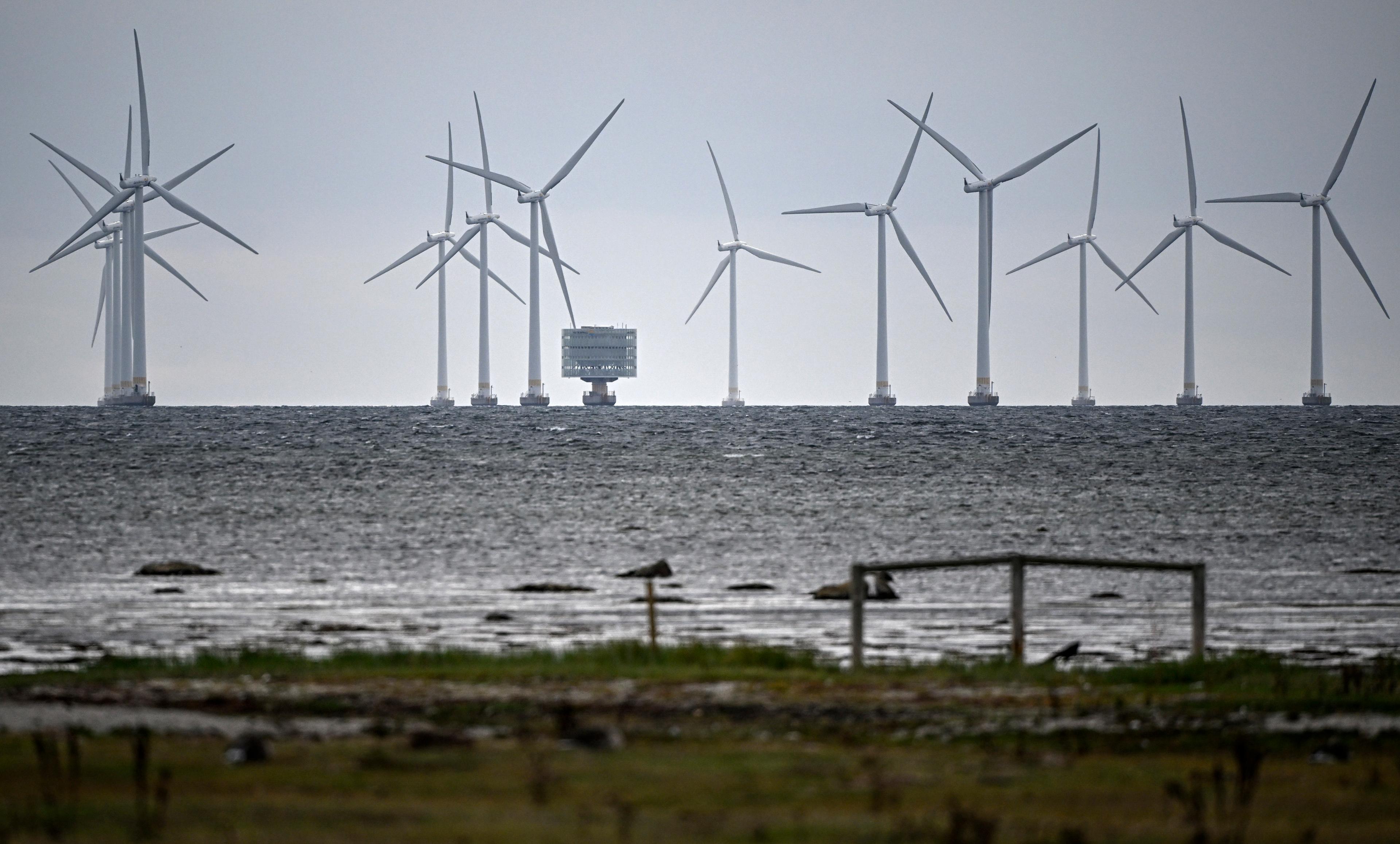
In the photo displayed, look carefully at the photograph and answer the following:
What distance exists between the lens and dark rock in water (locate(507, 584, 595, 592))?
37406 mm

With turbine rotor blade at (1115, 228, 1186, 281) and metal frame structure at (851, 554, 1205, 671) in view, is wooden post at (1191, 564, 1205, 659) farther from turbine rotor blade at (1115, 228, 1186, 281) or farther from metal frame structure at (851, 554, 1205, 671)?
turbine rotor blade at (1115, 228, 1186, 281)

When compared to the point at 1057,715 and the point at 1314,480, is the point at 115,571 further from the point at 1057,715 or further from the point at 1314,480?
the point at 1314,480

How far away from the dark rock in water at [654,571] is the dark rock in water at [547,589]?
12.9 ft

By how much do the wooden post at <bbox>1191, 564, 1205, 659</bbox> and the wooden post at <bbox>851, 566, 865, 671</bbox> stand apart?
3.75 metres

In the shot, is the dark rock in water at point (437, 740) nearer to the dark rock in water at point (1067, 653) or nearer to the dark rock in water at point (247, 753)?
the dark rock in water at point (247, 753)

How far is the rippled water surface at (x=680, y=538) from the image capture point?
28359 millimetres

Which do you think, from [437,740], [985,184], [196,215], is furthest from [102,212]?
[437,740]

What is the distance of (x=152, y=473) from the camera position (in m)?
95.4

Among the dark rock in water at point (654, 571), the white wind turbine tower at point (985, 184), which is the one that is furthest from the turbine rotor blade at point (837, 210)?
the dark rock in water at point (654, 571)

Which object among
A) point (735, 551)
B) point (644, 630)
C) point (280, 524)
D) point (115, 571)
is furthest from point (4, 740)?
point (280, 524)

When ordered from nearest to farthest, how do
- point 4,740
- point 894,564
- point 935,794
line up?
point 935,794
point 4,740
point 894,564

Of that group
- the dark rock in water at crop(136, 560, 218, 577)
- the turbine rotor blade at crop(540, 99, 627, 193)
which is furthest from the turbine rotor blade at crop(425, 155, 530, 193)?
the dark rock in water at crop(136, 560, 218, 577)

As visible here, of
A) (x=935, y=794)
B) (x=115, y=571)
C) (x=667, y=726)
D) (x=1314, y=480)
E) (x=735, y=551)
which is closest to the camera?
(x=935, y=794)

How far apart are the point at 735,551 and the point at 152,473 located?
53.0m
